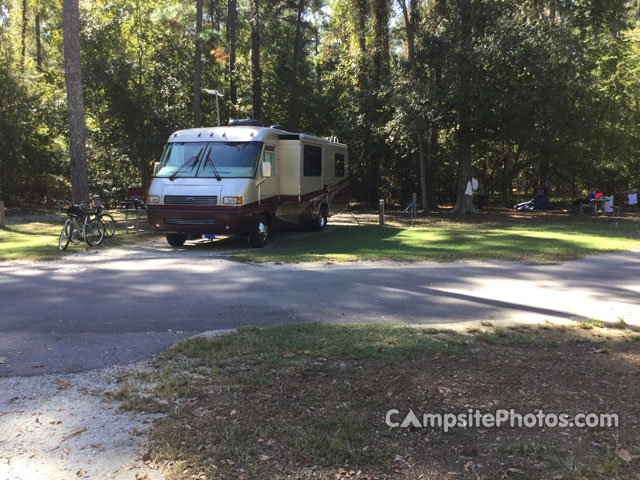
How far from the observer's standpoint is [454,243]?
1302 centimetres

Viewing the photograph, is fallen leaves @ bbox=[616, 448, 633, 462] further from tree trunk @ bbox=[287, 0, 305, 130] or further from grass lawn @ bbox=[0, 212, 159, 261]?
tree trunk @ bbox=[287, 0, 305, 130]

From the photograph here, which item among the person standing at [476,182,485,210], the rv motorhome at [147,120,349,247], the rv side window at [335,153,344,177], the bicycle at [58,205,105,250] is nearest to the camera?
the rv motorhome at [147,120,349,247]

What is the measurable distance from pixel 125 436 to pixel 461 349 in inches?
116

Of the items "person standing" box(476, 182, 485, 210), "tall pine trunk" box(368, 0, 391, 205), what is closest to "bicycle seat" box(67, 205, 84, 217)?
"tall pine trunk" box(368, 0, 391, 205)

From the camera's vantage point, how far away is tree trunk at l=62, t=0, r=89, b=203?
46.1ft

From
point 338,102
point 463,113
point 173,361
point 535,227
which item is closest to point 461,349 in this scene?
point 173,361

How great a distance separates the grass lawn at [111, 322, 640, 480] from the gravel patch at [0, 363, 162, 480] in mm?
129

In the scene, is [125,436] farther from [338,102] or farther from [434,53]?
[338,102]

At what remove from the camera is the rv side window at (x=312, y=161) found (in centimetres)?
1425

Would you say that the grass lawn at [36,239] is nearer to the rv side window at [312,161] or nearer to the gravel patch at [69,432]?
the rv side window at [312,161]

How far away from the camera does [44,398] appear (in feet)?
12.6

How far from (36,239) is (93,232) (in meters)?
2.38

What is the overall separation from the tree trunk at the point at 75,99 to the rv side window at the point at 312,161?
19.9 ft

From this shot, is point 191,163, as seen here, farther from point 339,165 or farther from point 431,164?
point 431,164
